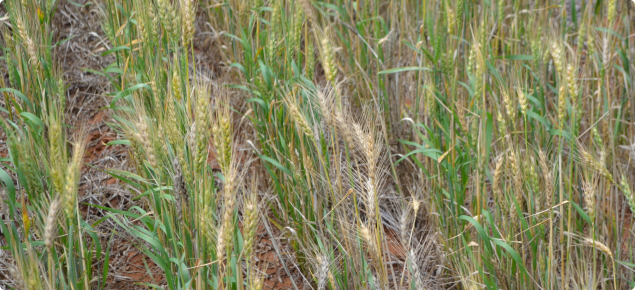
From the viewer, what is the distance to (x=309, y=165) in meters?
1.63

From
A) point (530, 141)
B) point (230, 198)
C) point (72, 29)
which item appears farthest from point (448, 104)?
point (72, 29)

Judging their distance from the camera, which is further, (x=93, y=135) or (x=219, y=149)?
(x=93, y=135)

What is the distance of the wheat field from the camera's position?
1.30 m

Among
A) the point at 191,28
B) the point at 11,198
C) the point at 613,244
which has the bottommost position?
the point at 613,244

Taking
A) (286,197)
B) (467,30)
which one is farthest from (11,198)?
(467,30)

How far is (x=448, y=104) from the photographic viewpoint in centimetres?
200

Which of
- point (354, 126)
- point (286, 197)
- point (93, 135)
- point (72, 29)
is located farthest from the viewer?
point (72, 29)

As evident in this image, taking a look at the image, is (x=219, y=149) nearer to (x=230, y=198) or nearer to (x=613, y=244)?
(x=230, y=198)

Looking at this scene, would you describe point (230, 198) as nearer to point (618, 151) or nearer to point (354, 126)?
point (354, 126)

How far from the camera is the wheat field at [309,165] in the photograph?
1.30m

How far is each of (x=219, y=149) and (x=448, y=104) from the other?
1116 millimetres

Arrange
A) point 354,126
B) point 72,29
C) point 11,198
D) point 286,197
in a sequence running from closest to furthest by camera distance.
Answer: point 354,126 < point 11,198 < point 286,197 < point 72,29

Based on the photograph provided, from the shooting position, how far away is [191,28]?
1417 mm

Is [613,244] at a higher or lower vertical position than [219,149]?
lower
